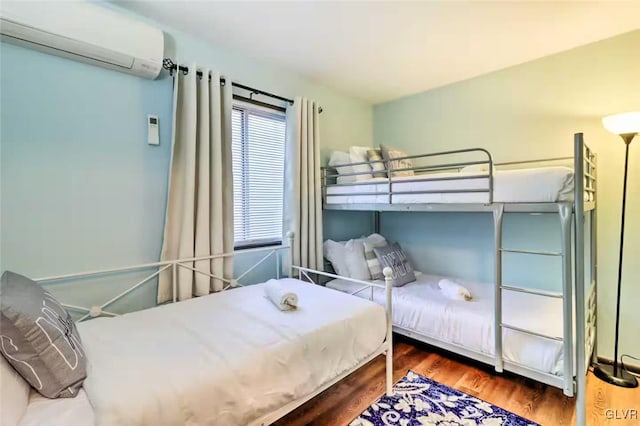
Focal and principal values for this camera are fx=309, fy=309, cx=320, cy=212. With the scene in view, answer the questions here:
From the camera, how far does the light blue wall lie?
63.6 inches

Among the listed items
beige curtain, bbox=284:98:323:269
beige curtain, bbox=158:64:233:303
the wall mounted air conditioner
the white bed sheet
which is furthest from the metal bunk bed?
the white bed sheet

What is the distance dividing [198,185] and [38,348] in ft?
4.31

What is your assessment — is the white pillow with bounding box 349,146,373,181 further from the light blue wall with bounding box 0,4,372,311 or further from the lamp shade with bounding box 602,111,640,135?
the lamp shade with bounding box 602,111,640,135

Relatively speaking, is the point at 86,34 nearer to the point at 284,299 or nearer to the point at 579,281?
the point at 284,299

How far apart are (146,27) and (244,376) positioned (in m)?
2.04

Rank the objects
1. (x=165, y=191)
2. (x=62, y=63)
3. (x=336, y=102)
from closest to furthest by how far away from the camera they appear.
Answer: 1. (x=62, y=63)
2. (x=165, y=191)
3. (x=336, y=102)

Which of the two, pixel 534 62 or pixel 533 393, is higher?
pixel 534 62

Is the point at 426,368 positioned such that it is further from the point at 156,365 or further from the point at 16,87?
the point at 16,87

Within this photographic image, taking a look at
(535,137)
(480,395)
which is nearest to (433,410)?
(480,395)

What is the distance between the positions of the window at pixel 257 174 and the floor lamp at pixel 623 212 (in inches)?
95.0

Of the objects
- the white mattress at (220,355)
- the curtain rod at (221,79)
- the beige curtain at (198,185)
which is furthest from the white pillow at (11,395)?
the curtain rod at (221,79)

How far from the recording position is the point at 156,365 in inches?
47.3

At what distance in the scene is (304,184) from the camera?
2.81m

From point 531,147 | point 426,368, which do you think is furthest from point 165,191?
point 531,147
